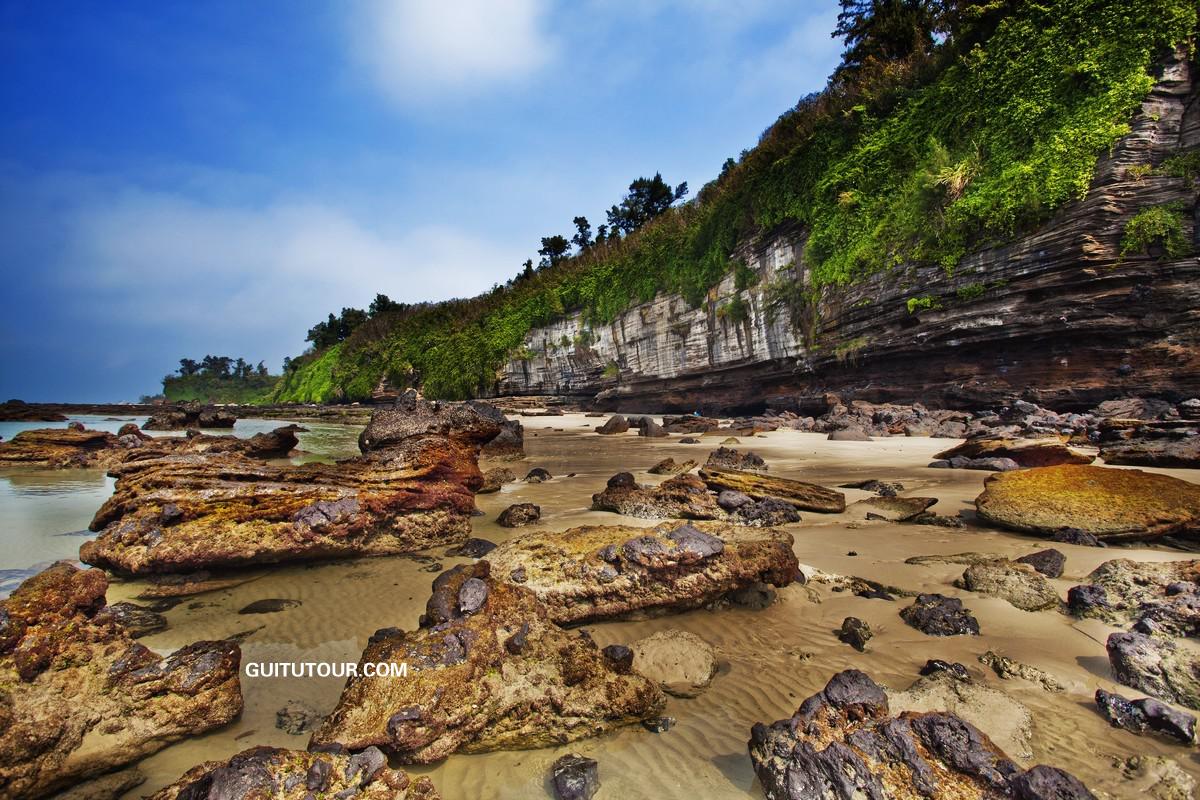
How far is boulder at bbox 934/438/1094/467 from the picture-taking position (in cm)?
747

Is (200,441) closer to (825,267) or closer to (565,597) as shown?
(565,597)

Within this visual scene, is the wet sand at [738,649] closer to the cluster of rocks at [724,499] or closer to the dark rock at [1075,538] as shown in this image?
the dark rock at [1075,538]

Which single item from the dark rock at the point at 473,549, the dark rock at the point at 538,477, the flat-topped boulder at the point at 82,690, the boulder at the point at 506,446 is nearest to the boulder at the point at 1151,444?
the dark rock at the point at 538,477

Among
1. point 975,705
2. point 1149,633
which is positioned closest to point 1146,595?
point 1149,633

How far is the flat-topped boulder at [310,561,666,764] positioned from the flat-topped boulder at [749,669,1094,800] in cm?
77

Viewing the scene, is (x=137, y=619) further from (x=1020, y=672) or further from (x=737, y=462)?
(x=737, y=462)

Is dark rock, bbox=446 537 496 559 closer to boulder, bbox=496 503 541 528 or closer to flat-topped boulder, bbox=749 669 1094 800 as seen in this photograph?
boulder, bbox=496 503 541 528

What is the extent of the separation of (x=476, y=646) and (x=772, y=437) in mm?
12849

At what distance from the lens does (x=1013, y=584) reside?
3.45 meters

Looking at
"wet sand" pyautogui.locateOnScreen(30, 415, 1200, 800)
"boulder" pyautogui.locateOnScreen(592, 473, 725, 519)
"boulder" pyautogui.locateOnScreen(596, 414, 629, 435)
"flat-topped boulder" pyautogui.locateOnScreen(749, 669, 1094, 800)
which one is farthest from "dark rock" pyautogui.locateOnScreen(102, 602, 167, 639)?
"boulder" pyautogui.locateOnScreen(596, 414, 629, 435)

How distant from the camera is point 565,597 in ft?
11.3

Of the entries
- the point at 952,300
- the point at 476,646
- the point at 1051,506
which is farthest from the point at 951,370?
the point at 476,646

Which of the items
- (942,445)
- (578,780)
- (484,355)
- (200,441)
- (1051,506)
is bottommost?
(942,445)

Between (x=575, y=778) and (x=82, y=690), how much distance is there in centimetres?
239
